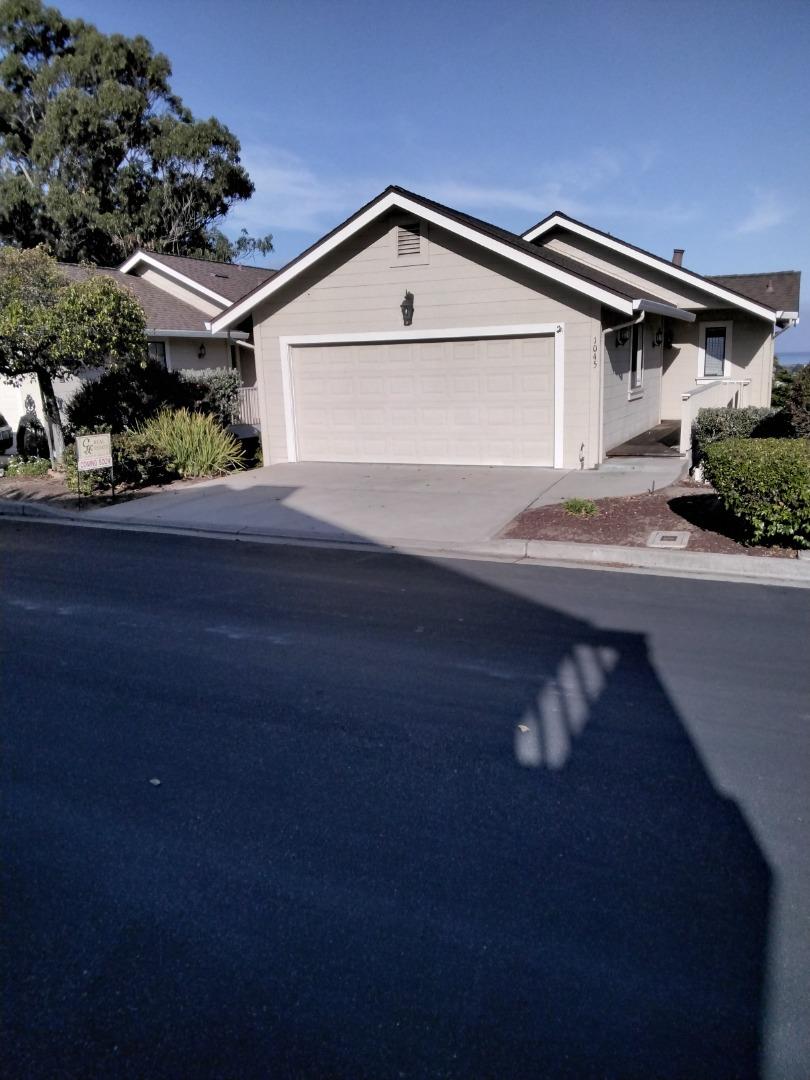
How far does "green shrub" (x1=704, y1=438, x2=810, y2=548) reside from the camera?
8.13m

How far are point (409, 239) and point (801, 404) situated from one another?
755 cm

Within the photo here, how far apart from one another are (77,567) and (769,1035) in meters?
8.41

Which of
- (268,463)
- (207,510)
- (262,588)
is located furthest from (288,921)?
(268,463)

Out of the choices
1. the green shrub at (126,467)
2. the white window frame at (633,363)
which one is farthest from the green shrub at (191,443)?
the white window frame at (633,363)

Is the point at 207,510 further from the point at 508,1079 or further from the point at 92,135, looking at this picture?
the point at 92,135

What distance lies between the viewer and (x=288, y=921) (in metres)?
3.25

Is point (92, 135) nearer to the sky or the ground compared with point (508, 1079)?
nearer to the sky

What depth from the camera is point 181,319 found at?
21.9 metres

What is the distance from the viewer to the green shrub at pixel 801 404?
10.8 meters

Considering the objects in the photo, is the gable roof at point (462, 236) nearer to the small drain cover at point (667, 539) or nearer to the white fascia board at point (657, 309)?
the white fascia board at point (657, 309)

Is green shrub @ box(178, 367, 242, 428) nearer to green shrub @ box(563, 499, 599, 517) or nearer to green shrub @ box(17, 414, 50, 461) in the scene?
green shrub @ box(17, 414, 50, 461)

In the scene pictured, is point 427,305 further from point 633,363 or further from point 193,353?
point 193,353

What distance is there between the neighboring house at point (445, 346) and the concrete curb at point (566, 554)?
5.45 m

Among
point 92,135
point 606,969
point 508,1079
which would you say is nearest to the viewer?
point 508,1079
